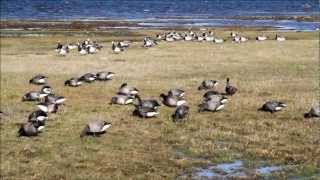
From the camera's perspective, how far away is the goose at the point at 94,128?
64.3 ft

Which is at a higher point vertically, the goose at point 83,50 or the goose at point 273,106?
the goose at point 273,106

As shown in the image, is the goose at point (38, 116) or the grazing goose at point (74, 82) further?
the grazing goose at point (74, 82)

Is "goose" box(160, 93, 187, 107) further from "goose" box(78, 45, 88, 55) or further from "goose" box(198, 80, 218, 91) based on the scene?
"goose" box(78, 45, 88, 55)

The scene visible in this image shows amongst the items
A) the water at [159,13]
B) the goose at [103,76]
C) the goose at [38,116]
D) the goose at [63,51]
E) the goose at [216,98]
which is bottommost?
the water at [159,13]

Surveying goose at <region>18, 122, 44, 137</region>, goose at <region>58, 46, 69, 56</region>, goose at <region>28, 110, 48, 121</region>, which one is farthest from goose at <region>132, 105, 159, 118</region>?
goose at <region>58, 46, 69, 56</region>

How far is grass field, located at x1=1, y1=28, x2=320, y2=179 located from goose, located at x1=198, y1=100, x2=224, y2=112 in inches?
8.4

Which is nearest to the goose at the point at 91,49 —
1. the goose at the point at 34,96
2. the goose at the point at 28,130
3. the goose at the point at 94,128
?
the goose at the point at 34,96

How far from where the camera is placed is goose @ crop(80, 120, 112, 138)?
772 inches

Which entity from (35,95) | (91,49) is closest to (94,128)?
(35,95)

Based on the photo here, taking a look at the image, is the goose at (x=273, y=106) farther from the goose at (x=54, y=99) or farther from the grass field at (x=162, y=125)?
the goose at (x=54, y=99)

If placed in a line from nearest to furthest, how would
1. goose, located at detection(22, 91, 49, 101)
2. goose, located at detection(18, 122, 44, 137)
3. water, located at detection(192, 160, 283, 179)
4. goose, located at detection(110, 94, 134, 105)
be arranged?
1. water, located at detection(192, 160, 283, 179)
2. goose, located at detection(18, 122, 44, 137)
3. goose, located at detection(110, 94, 134, 105)
4. goose, located at detection(22, 91, 49, 101)

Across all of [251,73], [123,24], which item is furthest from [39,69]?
[123,24]

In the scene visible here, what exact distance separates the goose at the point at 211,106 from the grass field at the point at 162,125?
21 centimetres

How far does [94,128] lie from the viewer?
1961cm
